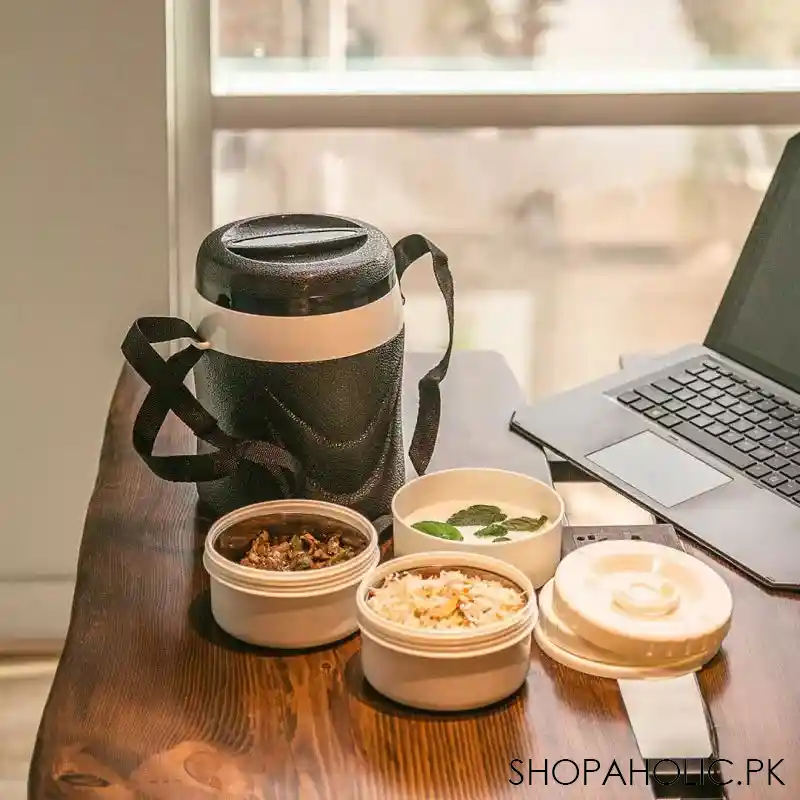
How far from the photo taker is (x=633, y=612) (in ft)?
2.81

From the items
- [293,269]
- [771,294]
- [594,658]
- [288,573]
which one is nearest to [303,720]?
[288,573]

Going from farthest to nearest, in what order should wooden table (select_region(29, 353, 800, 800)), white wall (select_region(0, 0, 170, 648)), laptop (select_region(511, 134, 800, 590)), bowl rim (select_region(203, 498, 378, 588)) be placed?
white wall (select_region(0, 0, 170, 648))
laptop (select_region(511, 134, 800, 590))
bowl rim (select_region(203, 498, 378, 588))
wooden table (select_region(29, 353, 800, 800))

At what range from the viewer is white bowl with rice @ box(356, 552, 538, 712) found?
78 centimetres

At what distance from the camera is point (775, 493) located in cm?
108

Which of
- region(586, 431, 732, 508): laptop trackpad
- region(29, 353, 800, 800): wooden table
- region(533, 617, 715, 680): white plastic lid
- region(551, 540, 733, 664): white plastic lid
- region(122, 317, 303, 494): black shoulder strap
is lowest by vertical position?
region(29, 353, 800, 800): wooden table

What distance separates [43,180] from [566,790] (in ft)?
4.03

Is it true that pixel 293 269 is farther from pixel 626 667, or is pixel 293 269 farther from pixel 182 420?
pixel 626 667

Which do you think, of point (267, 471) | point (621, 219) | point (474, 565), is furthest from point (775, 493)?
point (621, 219)

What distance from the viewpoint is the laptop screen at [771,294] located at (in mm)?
1275

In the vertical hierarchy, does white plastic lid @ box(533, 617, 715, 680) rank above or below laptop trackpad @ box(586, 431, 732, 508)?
below

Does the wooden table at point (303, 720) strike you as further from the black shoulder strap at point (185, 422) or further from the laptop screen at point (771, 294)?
the laptop screen at point (771, 294)

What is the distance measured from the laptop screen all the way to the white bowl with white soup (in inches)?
15.3

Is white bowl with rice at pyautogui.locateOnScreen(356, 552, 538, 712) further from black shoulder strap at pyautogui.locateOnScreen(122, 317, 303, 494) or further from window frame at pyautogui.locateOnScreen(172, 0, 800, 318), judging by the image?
window frame at pyautogui.locateOnScreen(172, 0, 800, 318)

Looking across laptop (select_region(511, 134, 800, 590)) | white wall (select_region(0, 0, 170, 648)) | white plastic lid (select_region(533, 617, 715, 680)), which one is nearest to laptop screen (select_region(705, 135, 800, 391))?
laptop (select_region(511, 134, 800, 590))
